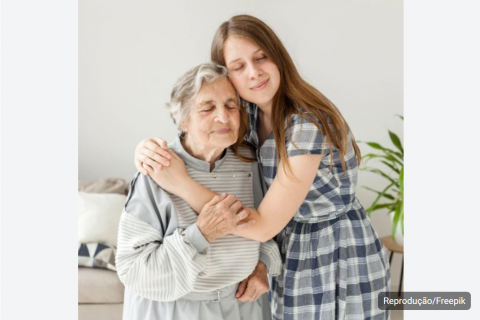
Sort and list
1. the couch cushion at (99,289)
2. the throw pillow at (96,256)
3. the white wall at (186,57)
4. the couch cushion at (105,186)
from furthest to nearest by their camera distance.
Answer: the white wall at (186,57) < the couch cushion at (105,186) < the throw pillow at (96,256) < the couch cushion at (99,289)

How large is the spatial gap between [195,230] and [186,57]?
8.30 ft

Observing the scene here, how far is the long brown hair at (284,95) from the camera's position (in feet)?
4.60

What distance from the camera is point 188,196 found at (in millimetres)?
1320

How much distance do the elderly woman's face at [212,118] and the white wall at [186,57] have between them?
2260 mm

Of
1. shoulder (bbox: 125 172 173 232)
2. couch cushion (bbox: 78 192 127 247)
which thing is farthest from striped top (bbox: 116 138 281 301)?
couch cushion (bbox: 78 192 127 247)

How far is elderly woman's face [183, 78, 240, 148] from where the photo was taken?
4.42 ft

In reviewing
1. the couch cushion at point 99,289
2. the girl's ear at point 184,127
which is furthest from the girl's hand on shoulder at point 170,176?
the couch cushion at point 99,289

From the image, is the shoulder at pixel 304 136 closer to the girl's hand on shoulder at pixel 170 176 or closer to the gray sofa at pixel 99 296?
the girl's hand on shoulder at pixel 170 176

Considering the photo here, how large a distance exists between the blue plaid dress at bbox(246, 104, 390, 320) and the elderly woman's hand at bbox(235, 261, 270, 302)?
126mm

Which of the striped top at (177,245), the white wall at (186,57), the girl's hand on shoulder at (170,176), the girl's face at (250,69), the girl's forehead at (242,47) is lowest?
the striped top at (177,245)

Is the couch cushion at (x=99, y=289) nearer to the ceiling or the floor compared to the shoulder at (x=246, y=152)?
A: nearer to the floor

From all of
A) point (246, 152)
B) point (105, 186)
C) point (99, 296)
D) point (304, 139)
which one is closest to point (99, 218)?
point (105, 186)

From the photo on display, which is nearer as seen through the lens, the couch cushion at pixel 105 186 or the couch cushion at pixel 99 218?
the couch cushion at pixel 99 218
